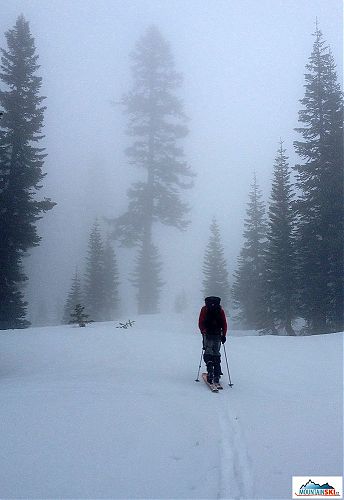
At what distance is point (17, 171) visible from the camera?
2175 cm

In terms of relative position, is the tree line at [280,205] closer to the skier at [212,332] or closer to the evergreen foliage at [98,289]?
the evergreen foliage at [98,289]

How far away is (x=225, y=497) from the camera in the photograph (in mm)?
4098

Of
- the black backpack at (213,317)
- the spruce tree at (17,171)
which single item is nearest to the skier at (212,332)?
the black backpack at (213,317)

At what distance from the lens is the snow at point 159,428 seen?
171 inches

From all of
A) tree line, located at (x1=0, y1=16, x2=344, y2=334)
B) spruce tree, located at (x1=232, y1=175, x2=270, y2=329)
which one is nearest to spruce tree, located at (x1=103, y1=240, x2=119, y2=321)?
tree line, located at (x1=0, y1=16, x2=344, y2=334)

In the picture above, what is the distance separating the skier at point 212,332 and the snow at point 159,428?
2.22ft

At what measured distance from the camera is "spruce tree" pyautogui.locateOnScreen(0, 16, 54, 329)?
21062 millimetres

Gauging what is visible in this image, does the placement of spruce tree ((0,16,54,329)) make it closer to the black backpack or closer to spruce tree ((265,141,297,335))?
spruce tree ((265,141,297,335))

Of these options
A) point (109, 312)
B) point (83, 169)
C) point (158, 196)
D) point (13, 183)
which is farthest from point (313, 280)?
point (83, 169)

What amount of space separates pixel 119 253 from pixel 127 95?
46165mm

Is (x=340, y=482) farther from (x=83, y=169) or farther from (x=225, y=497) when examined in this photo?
(x=83, y=169)

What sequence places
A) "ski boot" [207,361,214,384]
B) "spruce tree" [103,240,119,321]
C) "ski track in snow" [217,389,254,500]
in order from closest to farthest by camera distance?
"ski track in snow" [217,389,254,500]
"ski boot" [207,361,214,384]
"spruce tree" [103,240,119,321]

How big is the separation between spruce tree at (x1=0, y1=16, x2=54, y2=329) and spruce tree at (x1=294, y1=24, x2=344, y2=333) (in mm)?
16628

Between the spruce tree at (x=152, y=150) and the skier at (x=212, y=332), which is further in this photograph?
the spruce tree at (x=152, y=150)
